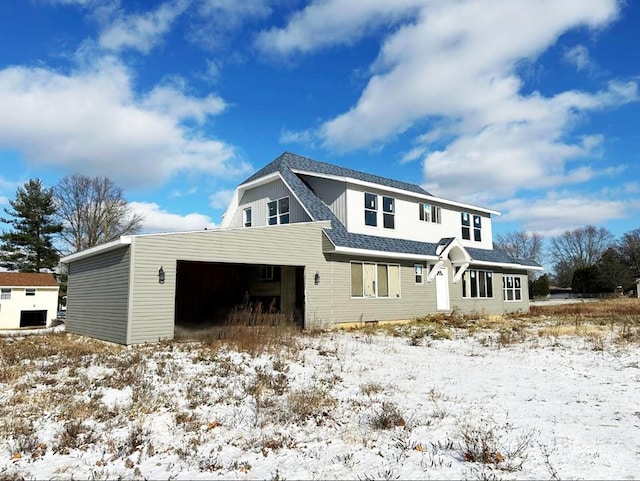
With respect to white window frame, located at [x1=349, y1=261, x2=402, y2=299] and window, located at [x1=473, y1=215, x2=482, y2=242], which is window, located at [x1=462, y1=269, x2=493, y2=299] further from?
white window frame, located at [x1=349, y1=261, x2=402, y2=299]

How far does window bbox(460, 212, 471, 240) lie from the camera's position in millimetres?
24047

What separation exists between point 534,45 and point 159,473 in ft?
48.7

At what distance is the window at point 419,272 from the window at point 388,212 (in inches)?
85.4

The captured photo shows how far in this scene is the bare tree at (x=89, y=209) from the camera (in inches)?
1534

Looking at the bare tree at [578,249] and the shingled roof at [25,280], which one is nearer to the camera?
the shingled roof at [25,280]

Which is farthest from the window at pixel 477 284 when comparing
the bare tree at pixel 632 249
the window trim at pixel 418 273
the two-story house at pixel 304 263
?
the bare tree at pixel 632 249

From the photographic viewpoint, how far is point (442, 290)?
2142 cm

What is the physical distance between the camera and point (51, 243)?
139 ft

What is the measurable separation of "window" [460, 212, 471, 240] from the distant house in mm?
31989

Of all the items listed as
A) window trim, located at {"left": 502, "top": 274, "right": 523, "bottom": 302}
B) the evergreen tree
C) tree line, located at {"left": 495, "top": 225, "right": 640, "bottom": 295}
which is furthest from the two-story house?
tree line, located at {"left": 495, "top": 225, "right": 640, "bottom": 295}

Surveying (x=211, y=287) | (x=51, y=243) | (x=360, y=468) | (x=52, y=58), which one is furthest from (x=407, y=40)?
(x=51, y=243)

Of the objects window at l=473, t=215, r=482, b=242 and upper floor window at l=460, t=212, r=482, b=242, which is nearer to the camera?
upper floor window at l=460, t=212, r=482, b=242

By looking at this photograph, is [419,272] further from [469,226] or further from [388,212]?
[469,226]

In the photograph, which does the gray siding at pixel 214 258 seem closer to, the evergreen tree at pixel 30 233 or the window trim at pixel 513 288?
the window trim at pixel 513 288
